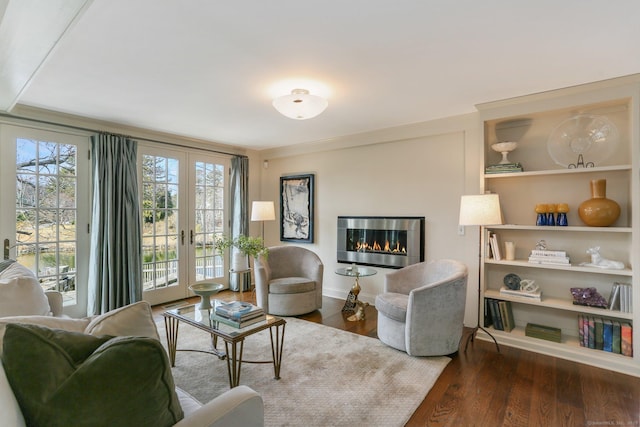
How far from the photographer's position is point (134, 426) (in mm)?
887

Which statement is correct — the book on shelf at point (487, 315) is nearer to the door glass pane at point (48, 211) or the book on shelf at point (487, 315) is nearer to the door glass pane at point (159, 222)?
the door glass pane at point (159, 222)

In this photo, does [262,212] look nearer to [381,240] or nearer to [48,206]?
[381,240]

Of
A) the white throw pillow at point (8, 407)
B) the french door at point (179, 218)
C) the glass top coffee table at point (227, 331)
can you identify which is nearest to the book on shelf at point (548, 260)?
the glass top coffee table at point (227, 331)

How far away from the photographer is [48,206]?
3.51 metres

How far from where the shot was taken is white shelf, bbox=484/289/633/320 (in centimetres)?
269

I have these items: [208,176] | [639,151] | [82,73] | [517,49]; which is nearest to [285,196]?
[208,176]

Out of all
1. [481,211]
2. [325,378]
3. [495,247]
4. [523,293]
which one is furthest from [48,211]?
[523,293]

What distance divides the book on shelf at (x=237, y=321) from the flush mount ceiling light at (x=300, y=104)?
1691 mm

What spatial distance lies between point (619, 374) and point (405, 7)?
3.26 metres

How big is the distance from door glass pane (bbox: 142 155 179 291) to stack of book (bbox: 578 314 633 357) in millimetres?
4873

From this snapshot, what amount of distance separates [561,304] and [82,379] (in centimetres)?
358

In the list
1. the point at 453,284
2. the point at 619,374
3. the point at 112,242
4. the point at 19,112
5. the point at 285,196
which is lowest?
the point at 619,374

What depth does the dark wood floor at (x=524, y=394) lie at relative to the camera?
2.02m

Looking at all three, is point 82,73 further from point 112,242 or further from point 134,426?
point 134,426
